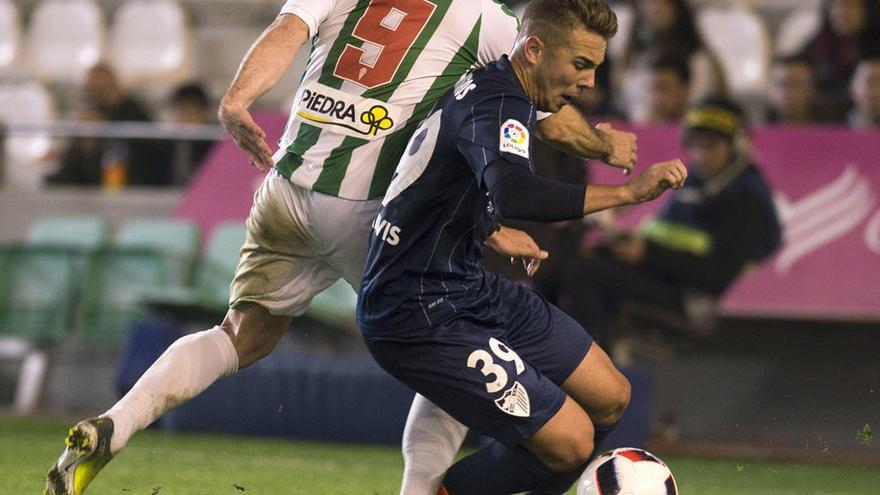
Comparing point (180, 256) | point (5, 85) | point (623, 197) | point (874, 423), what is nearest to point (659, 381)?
point (874, 423)

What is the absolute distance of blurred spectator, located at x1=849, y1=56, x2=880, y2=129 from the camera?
9.46 meters

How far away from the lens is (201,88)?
440 inches

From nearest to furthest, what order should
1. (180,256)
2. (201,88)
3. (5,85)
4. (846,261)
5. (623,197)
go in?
(623,197) → (846,261) → (180,256) → (201,88) → (5,85)

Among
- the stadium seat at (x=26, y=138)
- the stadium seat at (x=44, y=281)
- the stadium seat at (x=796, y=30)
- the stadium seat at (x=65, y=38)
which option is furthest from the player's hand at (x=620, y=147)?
the stadium seat at (x=65, y=38)

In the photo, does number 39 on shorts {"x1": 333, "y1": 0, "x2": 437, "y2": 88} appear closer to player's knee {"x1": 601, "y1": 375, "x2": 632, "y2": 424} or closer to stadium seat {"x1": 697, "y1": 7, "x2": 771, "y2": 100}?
player's knee {"x1": 601, "y1": 375, "x2": 632, "y2": 424}

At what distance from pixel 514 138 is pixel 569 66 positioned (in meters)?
0.36

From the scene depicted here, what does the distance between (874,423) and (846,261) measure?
3.34 ft

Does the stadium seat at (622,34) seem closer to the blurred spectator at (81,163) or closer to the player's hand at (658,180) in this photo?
the blurred spectator at (81,163)

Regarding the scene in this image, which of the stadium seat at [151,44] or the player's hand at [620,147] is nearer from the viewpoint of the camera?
the player's hand at [620,147]

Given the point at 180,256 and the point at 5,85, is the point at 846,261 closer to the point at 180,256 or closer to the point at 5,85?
the point at 180,256

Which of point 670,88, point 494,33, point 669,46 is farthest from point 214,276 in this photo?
point 494,33

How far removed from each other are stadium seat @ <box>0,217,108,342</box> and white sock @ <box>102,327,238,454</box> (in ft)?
18.9

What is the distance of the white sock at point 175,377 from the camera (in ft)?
15.6

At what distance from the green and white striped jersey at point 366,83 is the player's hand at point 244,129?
26 cm
